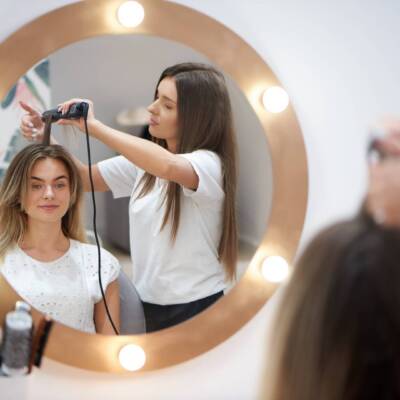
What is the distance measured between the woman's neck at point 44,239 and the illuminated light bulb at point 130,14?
350 millimetres

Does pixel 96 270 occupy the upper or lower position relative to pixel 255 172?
lower

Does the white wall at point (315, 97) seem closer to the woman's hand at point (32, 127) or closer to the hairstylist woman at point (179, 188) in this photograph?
the hairstylist woman at point (179, 188)

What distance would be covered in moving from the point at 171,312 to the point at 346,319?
59 centimetres

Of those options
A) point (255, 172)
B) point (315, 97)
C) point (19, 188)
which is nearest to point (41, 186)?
point (19, 188)

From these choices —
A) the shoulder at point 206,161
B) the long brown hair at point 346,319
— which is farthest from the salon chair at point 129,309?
the long brown hair at point 346,319

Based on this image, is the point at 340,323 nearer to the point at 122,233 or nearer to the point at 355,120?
the point at 122,233

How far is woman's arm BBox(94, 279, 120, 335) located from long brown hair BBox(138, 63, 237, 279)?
13 cm

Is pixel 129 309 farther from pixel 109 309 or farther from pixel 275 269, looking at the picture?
pixel 275 269

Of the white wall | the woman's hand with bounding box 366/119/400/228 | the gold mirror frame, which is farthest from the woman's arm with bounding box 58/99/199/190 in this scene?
the woman's hand with bounding box 366/119/400/228

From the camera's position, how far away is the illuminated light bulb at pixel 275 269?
44.3 inches

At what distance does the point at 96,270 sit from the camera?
1035mm

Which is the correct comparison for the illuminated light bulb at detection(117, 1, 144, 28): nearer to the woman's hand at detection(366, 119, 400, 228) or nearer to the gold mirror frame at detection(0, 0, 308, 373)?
the gold mirror frame at detection(0, 0, 308, 373)

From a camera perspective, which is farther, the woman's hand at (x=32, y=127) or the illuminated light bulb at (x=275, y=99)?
the illuminated light bulb at (x=275, y=99)

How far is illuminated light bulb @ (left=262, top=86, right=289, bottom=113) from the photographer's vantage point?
1.12m
